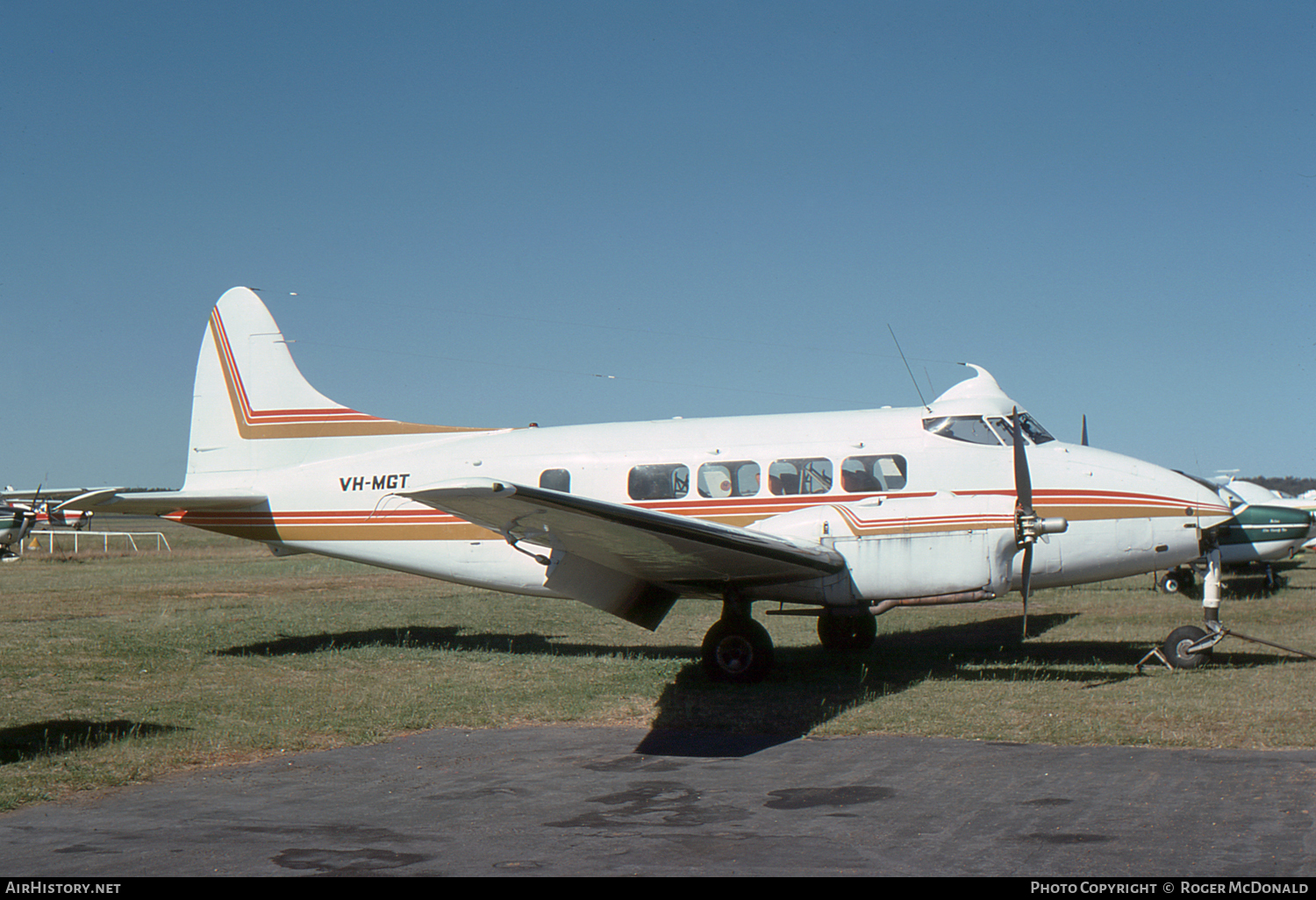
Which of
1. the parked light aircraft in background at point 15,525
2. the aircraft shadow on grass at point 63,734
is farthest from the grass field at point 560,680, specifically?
the parked light aircraft in background at point 15,525

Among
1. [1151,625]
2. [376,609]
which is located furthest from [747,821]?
[376,609]

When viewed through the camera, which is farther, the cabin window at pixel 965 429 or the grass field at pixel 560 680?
the cabin window at pixel 965 429

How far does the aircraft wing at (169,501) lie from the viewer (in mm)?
12250

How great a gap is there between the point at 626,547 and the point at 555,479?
3.74 meters

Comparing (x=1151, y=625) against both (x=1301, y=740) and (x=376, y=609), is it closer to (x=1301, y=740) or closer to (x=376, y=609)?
(x=1301, y=740)

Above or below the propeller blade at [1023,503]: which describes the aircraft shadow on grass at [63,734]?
below

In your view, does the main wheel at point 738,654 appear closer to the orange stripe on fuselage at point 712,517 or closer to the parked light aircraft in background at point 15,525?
the orange stripe on fuselage at point 712,517

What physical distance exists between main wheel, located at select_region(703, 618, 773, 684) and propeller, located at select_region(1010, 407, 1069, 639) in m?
2.82

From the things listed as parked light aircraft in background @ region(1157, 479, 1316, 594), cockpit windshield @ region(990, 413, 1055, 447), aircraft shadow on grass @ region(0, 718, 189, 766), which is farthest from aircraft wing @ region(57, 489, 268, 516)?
parked light aircraft in background @ region(1157, 479, 1316, 594)

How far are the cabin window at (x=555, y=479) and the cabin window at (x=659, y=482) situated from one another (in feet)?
2.68

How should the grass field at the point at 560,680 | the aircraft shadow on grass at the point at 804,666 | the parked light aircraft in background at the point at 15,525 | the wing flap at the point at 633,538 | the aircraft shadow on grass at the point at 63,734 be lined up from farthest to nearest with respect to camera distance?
the parked light aircraft in background at the point at 15,525 → the aircraft shadow on grass at the point at 804,666 → the grass field at the point at 560,680 → the aircraft shadow on grass at the point at 63,734 → the wing flap at the point at 633,538

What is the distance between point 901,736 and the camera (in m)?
8.42

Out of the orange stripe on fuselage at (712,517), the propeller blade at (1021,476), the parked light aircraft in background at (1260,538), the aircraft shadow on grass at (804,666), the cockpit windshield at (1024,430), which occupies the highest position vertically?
the cockpit windshield at (1024,430)
